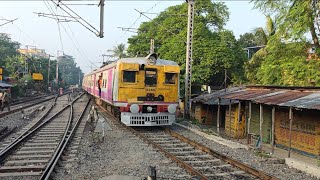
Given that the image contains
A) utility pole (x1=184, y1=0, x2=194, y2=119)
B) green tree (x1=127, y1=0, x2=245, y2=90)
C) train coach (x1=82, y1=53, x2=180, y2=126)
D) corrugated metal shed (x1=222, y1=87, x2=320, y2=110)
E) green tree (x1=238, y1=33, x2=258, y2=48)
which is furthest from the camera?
green tree (x1=238, y1=33, x2=258, y2=48)

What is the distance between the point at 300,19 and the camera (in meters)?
14.7

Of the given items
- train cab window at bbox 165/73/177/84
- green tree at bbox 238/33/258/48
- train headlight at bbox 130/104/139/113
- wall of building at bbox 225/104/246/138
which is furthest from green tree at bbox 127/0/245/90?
green tree at bbox 238/33/258/48

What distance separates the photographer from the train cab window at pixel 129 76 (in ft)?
46.4

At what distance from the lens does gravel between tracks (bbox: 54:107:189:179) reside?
7.47 m

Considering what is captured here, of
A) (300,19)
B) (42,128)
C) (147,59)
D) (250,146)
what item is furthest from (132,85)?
(300,19)

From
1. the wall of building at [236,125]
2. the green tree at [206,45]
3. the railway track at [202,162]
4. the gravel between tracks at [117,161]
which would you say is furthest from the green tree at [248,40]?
the gravel between tracks at [117,161]

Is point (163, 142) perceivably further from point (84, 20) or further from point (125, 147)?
point (84, 20)

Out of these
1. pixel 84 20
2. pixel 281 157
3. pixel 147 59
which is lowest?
pixel 281 157

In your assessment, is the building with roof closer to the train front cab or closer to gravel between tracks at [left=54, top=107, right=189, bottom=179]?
the train front cab

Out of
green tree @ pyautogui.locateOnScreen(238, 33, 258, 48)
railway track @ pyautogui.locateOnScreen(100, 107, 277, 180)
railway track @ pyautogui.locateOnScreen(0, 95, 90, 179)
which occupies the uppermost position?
green tree @ pyautogui.locateOnScreen(238, 33, 258, 48)

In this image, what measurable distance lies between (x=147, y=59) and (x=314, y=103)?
7782 millimetres

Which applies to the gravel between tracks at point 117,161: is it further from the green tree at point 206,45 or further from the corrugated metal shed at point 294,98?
the green tree at point 206,45

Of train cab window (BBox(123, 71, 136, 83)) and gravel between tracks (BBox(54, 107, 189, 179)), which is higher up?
train cab window (BBox(123, 71, 136, 83))

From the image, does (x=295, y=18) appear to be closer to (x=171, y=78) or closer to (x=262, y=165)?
(x=171, y=78)
